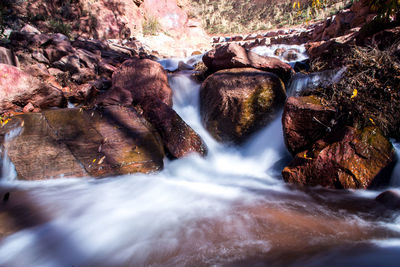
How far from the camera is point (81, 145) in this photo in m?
3.29

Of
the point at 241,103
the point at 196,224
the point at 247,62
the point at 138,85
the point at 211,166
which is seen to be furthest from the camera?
the point at 247,62

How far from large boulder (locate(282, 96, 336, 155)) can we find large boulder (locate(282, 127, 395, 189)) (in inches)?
8.9

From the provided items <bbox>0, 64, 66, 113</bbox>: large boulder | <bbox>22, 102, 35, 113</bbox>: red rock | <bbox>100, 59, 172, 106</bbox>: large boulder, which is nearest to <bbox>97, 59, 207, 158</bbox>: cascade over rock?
<bbox>100, 59, 172, 106</bbox>: large boulder

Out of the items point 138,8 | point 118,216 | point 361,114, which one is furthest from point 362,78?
point 138,8

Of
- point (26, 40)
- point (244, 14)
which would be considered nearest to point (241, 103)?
point (26, 40)

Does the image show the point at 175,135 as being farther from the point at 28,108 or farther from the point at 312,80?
the point at 312,80

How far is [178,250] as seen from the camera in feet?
5.19

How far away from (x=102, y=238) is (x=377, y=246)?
2204 millimetres

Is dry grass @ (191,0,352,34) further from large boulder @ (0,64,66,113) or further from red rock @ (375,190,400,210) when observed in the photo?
red rock @ (375,190,400,210)

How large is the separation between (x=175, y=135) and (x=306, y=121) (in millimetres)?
2212

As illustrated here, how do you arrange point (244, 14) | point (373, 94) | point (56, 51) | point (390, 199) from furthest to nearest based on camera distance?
point (244, 14)
point (56, 51)
point (373, 94)
point (390, 199)

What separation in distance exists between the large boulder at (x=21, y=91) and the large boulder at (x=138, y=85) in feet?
3.34

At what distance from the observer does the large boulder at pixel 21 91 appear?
3.58 m

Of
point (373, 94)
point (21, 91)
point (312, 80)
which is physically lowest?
point (21, 91)
